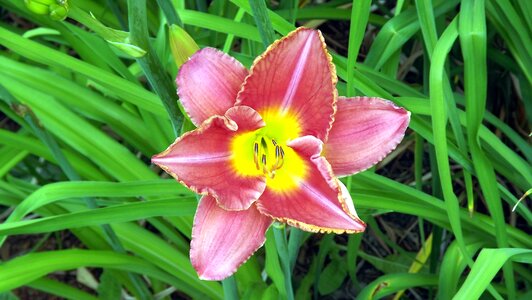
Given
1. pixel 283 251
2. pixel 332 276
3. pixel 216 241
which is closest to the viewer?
pixel 216 241

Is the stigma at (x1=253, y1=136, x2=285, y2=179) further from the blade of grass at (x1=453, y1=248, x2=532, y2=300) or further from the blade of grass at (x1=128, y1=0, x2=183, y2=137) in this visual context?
the blade of grass at (x1=453, y1=248, x2=532, y2=300)

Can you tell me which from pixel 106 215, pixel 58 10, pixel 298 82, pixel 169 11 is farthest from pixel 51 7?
pixel 106 215

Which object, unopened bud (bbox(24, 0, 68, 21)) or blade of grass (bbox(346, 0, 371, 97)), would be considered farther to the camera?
blade of grass (bbox(346, 0, 371, 97))

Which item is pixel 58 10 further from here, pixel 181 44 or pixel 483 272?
pixel 483 272

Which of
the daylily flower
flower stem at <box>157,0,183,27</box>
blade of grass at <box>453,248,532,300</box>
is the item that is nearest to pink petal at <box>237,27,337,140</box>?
the daylily flower

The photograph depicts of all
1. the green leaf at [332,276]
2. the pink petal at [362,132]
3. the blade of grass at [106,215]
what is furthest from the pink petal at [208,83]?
the green leaf at [332,276]

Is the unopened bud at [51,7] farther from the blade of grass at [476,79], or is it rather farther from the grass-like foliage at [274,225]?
the blade of grass at [476,79]
